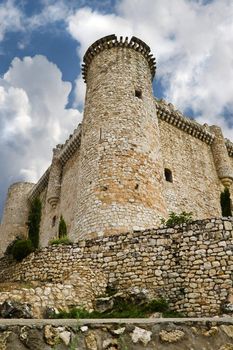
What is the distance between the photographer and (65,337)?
2.88 m

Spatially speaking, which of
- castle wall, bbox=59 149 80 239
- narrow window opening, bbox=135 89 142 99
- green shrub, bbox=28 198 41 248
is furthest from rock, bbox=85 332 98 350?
green shrub, bbox=28 198 41 248

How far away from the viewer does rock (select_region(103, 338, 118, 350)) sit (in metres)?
2.91

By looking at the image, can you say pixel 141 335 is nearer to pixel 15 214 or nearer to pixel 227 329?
pixel 227 329

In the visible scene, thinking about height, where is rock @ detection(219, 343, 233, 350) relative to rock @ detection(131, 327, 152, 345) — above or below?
below

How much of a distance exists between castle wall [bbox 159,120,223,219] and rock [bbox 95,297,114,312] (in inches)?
379

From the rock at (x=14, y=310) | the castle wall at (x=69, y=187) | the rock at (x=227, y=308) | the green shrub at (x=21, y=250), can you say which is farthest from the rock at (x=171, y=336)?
the castle wall at (x=69, y=187)

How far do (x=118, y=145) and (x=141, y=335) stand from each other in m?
12.7

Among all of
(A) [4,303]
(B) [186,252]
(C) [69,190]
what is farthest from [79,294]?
(C) [69,190]

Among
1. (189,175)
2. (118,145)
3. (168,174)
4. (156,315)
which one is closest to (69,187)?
(168,174)

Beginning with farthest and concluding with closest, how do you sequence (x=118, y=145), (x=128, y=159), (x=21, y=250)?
(x=118, y=145)
(x=128, y=159)
(x=21, y=250)

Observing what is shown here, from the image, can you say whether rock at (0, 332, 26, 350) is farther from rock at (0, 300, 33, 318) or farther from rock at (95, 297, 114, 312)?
rock at (95, 297, 114, 312)

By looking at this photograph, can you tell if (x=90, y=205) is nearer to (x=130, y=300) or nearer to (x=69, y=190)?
(x=130, y=300)

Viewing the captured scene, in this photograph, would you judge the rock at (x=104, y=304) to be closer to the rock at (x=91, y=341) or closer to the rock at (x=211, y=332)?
the rock at (x=211, y=332)

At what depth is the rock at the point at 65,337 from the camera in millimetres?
2857
